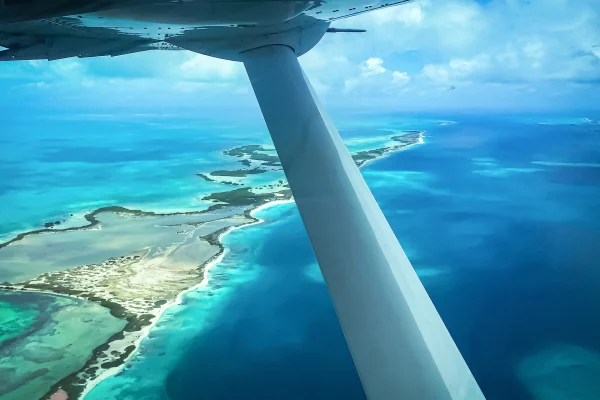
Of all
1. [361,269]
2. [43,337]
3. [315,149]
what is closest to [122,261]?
[43,337]

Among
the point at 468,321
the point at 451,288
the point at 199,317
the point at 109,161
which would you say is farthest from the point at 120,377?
the point at 109,161

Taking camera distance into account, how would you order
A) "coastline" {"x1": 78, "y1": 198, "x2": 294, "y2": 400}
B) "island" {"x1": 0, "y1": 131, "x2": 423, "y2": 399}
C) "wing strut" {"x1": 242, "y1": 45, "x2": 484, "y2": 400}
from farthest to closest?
"island" {"x1": 0, "y1": 131, "x2": 423, "y2": 399}
"coastline" {"x1": 78, "y1": 198, "x2": 294, "y2": 400}
"wing strut" {"x1": 242, "y1": 45, "x2": 484, "y2": 400}

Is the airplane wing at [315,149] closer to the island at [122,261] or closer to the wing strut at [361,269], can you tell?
the wing strut at [361,269]

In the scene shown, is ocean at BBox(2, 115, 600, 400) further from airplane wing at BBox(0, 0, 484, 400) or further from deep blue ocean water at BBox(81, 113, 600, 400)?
airplane wing at BBox(0, 0, 484, 400)

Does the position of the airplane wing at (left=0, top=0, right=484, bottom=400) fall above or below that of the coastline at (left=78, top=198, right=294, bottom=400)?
above

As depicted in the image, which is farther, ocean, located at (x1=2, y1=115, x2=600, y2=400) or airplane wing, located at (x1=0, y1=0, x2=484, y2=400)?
ocean, located at (x1=2, y1=115, x2=600, y2=400)

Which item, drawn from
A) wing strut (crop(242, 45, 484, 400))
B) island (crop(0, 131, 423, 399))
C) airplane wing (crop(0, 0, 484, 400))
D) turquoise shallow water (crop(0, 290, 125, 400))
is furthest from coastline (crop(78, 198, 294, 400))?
wing strut (crop(242, 45, 484, 400))

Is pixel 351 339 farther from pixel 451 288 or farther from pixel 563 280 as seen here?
pixel 563 280
